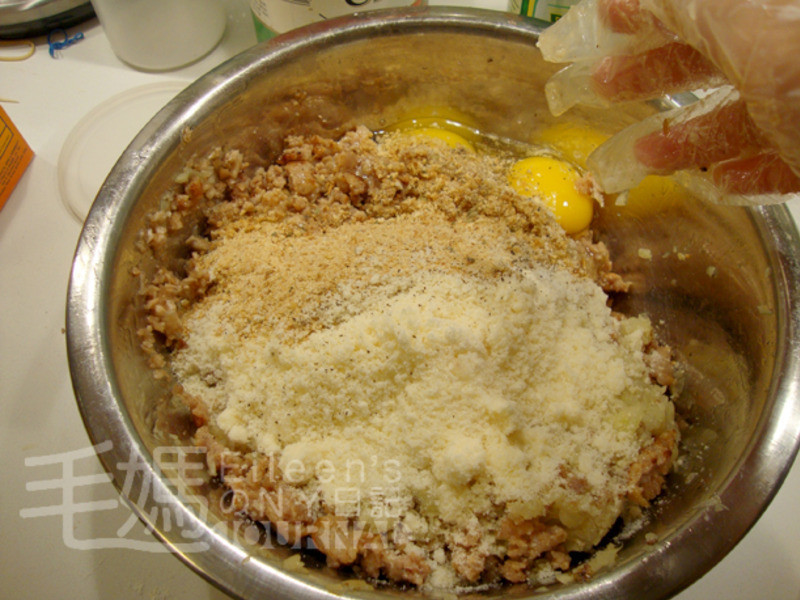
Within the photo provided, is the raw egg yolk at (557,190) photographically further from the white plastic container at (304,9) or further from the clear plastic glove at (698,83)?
the white plastic container at (304,9)

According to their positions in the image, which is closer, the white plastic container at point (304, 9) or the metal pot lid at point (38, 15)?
the white plastic container at point (304, 9)

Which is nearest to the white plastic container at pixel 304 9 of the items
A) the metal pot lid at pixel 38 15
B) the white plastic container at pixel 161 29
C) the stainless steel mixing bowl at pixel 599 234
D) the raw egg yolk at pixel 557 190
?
the stainless steel mixing bowl at pixel 599 234

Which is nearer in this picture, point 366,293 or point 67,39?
point 366,293

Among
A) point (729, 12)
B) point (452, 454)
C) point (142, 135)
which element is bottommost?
point (452, 454)

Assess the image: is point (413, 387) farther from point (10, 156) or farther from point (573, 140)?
point (10, 156)

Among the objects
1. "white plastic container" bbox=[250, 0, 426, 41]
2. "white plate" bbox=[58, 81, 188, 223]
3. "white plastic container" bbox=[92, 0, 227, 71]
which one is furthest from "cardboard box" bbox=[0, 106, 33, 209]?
"white plastic container" bbox=[250, 0, 426, 41]

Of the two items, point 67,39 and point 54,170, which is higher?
point 67,39

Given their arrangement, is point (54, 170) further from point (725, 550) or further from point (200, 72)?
point (725, 550)

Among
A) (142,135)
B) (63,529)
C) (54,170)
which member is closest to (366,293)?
(142,135)
